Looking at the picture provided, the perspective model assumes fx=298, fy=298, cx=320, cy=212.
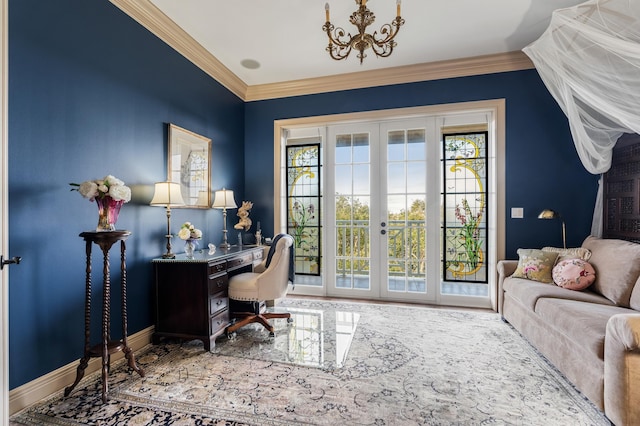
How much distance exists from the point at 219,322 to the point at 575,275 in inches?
124

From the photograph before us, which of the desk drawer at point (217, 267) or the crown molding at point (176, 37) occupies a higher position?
the crown molding at point (176, 37)

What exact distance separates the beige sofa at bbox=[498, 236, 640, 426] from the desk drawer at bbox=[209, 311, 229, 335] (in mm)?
2644

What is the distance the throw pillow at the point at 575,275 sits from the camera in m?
2.54

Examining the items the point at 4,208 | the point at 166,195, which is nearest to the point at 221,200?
the point at 166,195

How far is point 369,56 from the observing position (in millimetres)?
3441

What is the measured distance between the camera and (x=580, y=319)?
1922 mm

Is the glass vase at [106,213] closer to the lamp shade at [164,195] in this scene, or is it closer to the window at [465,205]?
the lamp shade at [164,195]

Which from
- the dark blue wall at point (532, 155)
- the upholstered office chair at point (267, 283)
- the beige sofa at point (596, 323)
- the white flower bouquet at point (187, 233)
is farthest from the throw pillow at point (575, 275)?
the white flower bouquet at point (187, 233)

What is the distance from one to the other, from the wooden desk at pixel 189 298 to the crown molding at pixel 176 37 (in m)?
2.08

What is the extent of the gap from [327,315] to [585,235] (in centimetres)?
298

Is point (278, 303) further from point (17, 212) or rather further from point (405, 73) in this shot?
point (405, 73)

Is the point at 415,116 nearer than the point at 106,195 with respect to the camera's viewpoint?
No

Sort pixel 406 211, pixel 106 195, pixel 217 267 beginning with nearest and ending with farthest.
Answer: pixel 106 195 < pixel 217 267 < pixel 406 211

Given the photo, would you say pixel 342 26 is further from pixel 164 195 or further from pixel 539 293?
pixel 539 293
